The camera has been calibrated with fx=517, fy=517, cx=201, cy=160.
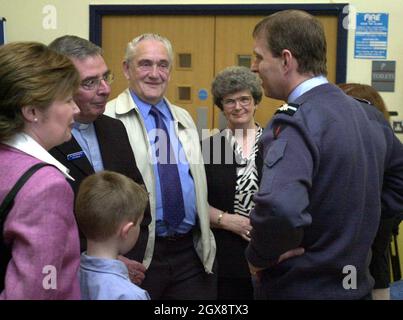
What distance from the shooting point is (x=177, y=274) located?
204 centimetres

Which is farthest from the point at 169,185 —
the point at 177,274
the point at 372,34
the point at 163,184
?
the point at 372,34

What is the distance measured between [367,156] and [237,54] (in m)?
2.79

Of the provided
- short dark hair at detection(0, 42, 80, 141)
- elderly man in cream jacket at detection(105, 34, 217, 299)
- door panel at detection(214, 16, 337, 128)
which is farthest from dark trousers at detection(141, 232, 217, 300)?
door panel at detection(214, 16, 337, 128)

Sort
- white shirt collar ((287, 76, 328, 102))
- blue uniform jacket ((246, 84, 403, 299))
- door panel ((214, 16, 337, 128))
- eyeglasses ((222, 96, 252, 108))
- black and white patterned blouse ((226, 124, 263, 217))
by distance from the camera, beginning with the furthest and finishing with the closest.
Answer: door panel ((214, 16, 337, 128)) < eyeglasses ((222, 96, 252, 108)) < black and white patterned blouse ((226, 124, 263, 217)) < white shirt collar ((287, 76, 328, 102)) < blue uniform jacket ((246, 84, 403, 299))

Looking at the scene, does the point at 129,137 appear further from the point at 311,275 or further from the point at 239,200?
the point at 311,275

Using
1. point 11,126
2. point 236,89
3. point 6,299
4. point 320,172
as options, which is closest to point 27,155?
point 11,126

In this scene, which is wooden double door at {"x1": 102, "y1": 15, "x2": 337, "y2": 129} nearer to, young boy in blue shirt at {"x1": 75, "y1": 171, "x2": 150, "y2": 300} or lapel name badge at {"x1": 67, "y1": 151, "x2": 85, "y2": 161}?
lapel name badge at {"x1": 67, "y1": 151, "x2": 85, "y2": 161}

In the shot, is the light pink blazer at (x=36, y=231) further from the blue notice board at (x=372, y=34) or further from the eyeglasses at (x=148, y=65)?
the blue notice board at (x=372, y=34)

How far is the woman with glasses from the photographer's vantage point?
90.7 inches

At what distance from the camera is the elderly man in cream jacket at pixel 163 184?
2.00m

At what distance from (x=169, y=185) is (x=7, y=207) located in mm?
987

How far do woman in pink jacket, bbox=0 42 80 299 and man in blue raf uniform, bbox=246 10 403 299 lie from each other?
19.5 inches

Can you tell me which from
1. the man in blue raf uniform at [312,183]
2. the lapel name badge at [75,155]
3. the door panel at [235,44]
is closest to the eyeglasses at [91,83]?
the lapel name badge at [75,155]

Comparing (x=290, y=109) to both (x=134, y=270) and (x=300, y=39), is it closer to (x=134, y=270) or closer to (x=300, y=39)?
(x=300, y=39)
